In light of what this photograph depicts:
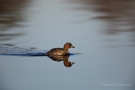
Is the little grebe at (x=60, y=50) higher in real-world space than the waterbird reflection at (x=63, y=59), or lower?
higher

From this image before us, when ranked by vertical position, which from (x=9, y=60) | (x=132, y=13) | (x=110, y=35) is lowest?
(x=9, y=60)

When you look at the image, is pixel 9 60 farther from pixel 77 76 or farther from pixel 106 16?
pixel 106 16

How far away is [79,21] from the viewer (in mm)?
3062

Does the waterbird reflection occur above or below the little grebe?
below

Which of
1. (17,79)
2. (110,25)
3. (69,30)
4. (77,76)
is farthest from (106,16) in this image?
(17,79)

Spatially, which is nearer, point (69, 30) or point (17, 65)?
point (17, 65)

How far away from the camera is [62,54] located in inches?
106

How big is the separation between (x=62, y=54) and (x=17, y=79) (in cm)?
44

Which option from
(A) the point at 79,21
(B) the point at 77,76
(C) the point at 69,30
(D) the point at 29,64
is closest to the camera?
(B) the point at 77,76

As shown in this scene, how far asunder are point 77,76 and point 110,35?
606 mm

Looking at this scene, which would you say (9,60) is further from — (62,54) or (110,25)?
(110,25)

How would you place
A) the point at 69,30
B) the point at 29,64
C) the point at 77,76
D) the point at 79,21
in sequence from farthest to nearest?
the point at 79,21 < the point at 69,30 < the point at 29,64 < the point at 77,76

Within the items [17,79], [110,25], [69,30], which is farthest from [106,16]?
[17,79]

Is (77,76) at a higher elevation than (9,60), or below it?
below
